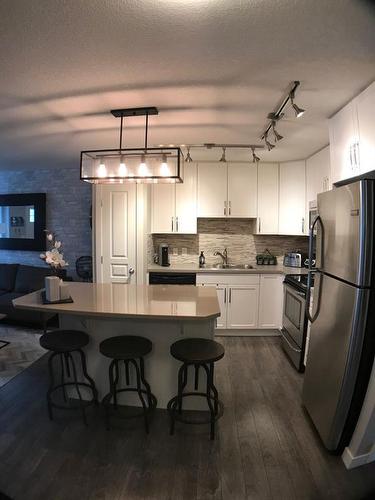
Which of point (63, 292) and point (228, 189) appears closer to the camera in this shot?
point (63, 292)

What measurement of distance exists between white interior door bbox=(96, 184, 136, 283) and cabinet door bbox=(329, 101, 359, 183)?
97.9 inches

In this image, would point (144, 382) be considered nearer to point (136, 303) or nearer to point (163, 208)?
point (136, 303)

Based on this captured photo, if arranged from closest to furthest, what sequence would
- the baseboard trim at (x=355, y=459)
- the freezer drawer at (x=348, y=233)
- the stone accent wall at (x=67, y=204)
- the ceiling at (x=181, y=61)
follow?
1. the ceiling at (x=181, y=61)
2. the freezer drawer at (x=348, y=233)
3. the baseboard trim at (x=355, y=459)
4. the stone accent wall at (x=67, y=204)

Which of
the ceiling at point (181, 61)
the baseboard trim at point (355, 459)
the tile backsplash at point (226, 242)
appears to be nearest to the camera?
the ceiling at point (181, 61)

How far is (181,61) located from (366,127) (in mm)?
1276

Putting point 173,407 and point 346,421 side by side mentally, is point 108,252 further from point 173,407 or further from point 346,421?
point 346,421

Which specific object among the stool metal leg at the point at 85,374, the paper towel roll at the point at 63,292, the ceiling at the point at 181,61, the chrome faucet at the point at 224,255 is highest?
the ceiling at the point at 181,61

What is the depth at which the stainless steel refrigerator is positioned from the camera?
5.58 ft

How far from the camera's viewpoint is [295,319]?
324cm

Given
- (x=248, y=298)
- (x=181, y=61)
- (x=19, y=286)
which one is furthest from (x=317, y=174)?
(x=19, y=286)

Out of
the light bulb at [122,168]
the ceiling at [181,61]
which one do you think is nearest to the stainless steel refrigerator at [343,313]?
the ceiling at [181,61]

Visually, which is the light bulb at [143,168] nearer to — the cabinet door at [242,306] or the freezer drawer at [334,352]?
the freezer drawer at [334,352]

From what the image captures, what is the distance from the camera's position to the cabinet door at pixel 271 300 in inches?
155

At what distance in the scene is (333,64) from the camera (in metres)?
1.69
